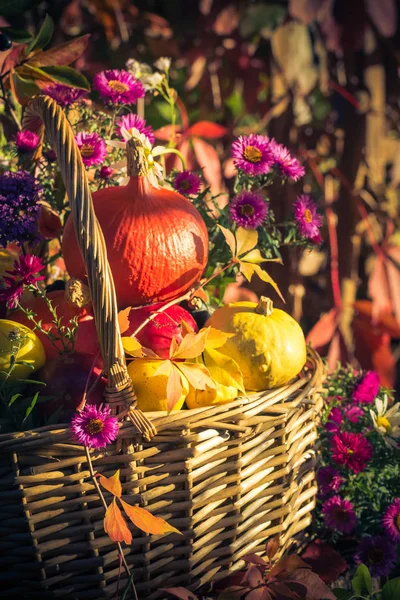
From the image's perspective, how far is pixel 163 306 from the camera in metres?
1.00

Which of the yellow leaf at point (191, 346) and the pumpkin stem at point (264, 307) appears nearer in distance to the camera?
the yellow leaf at point (191, 346)

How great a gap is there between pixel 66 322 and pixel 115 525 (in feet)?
1.01

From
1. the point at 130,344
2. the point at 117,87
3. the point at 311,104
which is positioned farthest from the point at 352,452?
the point at 311,104

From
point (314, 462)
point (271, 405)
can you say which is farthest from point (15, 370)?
point (314, 462)

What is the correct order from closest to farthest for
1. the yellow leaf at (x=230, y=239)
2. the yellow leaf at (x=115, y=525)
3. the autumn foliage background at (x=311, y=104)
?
1. the yellow leaf at (x=115, y=525)
2. the yellow leaf at (x=230, y=239)
3. the autumn foliage background at (x=311, y=104)

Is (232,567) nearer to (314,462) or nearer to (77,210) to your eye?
(314,462)

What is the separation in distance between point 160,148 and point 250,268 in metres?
0.24

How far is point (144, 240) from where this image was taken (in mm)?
965

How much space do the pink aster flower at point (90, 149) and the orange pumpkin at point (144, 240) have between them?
73mm

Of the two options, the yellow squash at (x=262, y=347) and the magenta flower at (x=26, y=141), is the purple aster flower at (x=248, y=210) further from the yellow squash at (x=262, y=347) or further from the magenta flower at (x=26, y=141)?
the magenta flower at (x=26, y=141)

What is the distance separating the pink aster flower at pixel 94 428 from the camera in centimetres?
80

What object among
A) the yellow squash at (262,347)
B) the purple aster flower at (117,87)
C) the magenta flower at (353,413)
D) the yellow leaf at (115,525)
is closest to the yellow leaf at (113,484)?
the yellow leaf at (115,525)

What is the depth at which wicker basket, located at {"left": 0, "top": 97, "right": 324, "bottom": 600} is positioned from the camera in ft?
2.74

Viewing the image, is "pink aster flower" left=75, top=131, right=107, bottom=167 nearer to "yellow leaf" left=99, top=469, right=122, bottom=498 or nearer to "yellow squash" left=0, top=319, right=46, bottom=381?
"yellow squash" left=0, top=319, right=46, bottom=381
